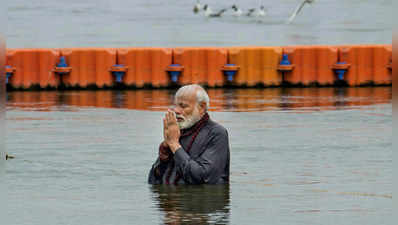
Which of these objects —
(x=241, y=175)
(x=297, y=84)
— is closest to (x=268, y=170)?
(x=241, y=175)

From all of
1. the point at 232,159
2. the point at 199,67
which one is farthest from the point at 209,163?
the point at 199,67

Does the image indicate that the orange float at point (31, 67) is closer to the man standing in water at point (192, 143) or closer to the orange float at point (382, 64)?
the orange float at point (382, 64)

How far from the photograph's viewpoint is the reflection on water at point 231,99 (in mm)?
23266

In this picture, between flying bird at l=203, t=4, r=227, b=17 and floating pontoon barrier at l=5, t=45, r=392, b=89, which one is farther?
flying bird at l=203, t=4, r=227, b=17

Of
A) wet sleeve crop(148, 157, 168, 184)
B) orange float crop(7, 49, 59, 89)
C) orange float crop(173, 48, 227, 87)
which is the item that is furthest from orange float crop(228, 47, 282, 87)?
wet sleeve crop(148, 157, 168, 184)

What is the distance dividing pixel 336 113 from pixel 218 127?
11.4 meters

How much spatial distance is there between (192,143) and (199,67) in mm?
16518

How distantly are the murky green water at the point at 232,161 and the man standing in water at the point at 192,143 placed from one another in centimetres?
31

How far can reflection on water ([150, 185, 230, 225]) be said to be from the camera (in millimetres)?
10023

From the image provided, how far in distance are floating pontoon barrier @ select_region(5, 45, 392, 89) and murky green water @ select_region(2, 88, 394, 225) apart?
121 cm

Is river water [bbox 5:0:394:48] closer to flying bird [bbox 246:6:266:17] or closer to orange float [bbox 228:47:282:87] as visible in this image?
flying bird [bbox 246:6:266:17]

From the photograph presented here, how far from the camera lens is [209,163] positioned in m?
10.5

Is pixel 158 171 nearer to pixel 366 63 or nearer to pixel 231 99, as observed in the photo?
pixel 231 99

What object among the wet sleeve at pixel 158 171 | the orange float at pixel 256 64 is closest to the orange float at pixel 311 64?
the orange float at pixel 256 64
